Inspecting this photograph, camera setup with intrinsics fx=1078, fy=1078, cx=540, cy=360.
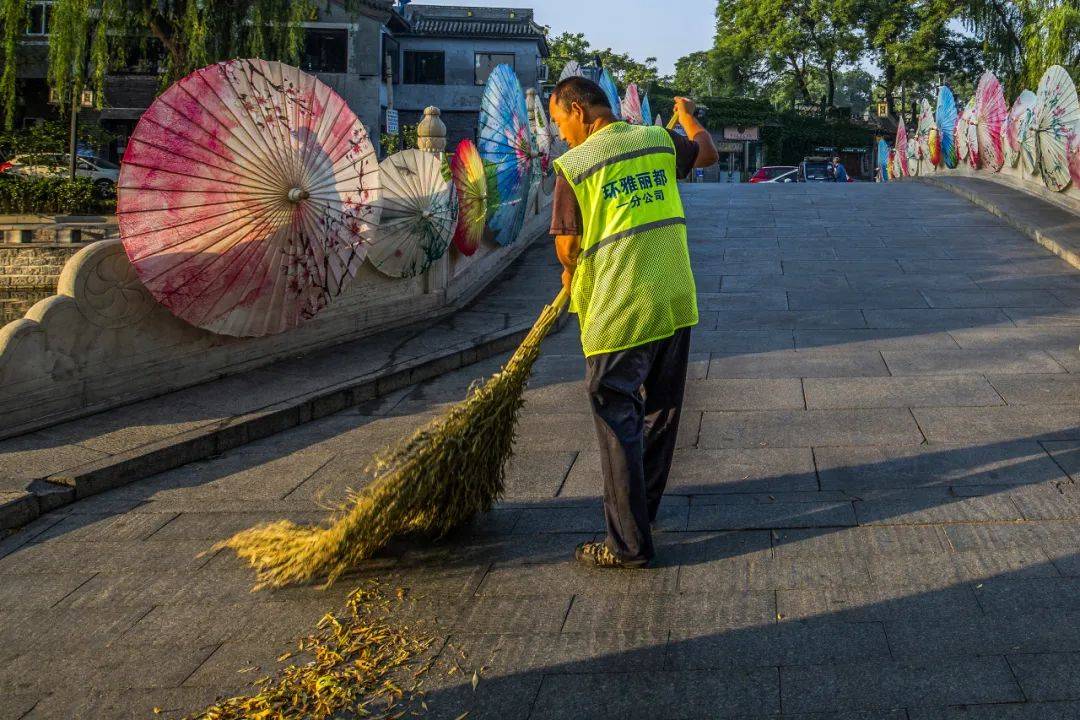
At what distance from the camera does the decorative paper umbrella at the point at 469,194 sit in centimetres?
1013

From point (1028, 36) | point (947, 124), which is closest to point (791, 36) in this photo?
point (1028, 36)

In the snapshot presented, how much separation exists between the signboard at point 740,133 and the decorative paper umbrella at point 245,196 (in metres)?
43.6

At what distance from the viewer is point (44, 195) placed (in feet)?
73.7

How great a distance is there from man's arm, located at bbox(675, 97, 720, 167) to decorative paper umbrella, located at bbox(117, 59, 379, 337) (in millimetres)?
3341

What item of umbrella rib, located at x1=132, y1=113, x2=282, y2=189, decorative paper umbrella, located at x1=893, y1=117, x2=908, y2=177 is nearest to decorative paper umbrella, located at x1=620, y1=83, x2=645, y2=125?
decorative paper umbrella, located at x1=893, y1=117, x2=908, y2=177

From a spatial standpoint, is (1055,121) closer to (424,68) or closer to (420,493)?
(420,493)

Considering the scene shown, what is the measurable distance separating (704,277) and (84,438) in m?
6.89

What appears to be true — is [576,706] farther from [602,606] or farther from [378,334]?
[378,334]

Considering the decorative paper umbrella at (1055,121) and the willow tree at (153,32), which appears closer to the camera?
the decorative paper umbrella at (1055,121)

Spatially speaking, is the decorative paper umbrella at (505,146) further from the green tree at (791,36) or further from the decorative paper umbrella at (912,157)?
the green tree at (791,36)

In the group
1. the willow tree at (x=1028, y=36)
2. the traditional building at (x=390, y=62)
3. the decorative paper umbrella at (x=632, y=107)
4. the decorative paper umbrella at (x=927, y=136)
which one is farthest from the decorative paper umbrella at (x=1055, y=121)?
the traditional building at (x=390, y=62)

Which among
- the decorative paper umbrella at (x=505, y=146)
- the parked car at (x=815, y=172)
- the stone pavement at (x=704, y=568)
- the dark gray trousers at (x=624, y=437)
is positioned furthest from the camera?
the parked car at (x=815, y=172)

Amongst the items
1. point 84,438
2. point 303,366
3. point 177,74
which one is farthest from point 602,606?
point 177,74

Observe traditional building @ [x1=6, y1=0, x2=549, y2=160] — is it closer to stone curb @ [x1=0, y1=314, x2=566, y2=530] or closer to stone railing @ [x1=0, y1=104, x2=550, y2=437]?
stone railing @ [x1=0, y1=104, x2=550, y2=437]
